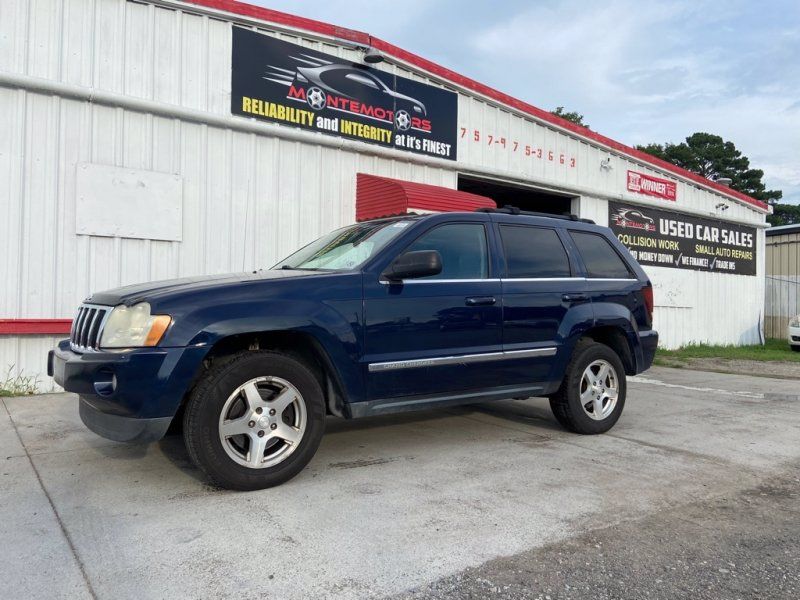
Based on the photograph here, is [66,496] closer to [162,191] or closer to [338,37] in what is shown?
[162,191]

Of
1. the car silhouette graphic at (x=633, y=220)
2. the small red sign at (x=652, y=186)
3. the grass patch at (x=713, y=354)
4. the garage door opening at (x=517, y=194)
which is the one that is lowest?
the grass patch at (x=713, y=354)

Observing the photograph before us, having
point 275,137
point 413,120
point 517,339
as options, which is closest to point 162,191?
point 275,137

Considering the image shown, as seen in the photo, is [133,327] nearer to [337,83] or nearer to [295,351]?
[295,351]

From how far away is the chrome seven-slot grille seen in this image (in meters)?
3.75

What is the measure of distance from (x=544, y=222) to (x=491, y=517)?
9.18 feet

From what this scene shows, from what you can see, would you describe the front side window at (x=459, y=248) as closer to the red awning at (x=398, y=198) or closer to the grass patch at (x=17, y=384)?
the red awning at (x=398, y=198)

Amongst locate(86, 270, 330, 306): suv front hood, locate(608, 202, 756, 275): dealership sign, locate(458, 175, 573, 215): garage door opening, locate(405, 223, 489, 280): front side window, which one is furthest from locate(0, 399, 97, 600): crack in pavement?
locate(608, 202, 756, 275): dealership sign

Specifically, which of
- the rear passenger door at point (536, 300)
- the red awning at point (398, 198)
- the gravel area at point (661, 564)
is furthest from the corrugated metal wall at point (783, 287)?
the gravel area at point (661, 564)

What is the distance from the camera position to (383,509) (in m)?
3.52

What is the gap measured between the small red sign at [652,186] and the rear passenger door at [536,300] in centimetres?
1020

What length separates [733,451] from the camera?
5.04 meters

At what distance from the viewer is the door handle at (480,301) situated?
14.9 feet

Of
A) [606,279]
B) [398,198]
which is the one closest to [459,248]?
[606,279]

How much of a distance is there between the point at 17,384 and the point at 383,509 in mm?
5479
